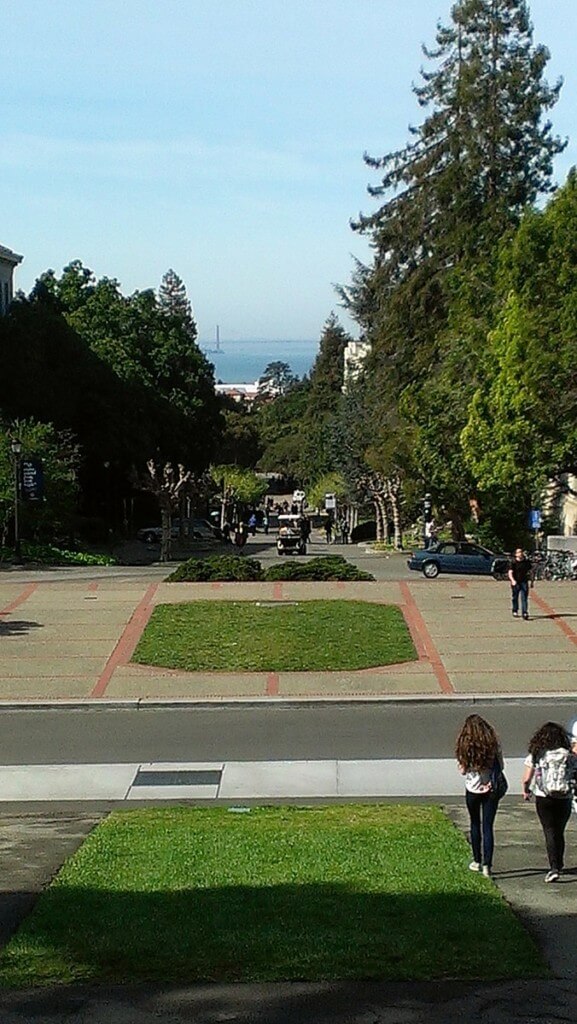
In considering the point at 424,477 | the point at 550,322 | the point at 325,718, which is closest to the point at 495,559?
the point at 550,322

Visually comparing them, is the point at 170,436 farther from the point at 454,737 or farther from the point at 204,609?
the point at 454,737

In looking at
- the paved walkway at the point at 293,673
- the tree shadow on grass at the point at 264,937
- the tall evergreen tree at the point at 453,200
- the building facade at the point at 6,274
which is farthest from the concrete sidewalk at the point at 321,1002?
the building facade at the point at 6,274

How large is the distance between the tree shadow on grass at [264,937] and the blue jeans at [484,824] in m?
0.88

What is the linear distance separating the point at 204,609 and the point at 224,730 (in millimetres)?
9777

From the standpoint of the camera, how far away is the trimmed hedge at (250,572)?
117 ft

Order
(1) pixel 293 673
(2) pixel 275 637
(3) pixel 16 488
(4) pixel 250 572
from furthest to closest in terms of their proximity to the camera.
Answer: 1. (3) pixel 16 488
2. (4) pixel 250 572
3. (2) pixel 275 637
4. (1) pixel 293 673

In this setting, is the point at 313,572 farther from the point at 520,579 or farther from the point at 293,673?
the point at 293,673

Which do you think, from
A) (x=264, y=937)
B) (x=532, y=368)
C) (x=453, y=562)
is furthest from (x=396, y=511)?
(x=264, y=937)

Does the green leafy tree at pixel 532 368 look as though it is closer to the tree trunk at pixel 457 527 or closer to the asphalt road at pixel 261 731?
the tree trunk at pixel 457 527

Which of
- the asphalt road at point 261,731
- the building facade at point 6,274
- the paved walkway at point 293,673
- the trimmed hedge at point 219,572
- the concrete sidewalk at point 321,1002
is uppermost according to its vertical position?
the building facade at point 6,274

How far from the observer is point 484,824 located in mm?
10719

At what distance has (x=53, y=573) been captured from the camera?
42250mm

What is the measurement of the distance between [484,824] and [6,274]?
7305 centimetres

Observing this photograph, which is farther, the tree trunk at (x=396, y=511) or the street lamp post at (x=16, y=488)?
the tree trunk at (x=396, y=511)
